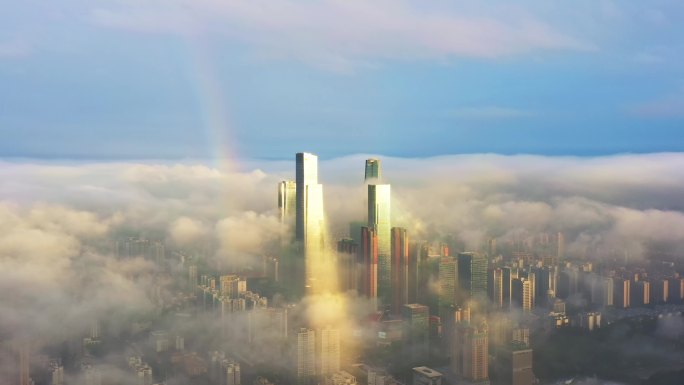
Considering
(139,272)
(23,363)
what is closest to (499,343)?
(139,272)

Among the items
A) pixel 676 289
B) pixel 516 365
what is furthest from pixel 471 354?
pixel 676 289

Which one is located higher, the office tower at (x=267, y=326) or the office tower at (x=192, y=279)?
the office tower at (x=192, y=279)

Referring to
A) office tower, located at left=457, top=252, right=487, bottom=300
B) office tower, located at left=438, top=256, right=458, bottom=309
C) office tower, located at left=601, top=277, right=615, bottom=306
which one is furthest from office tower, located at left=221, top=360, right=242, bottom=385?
office tower, located at left=601, top=277, right=615, bottom=306

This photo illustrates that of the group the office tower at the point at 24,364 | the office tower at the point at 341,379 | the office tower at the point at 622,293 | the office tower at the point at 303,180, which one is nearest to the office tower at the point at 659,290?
the office tower at the point at 622,293

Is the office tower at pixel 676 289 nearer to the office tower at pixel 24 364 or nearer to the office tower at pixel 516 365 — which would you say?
the office tower at pixel 516 365

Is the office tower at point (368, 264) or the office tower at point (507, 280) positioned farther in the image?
the office tower at point (368, 264)

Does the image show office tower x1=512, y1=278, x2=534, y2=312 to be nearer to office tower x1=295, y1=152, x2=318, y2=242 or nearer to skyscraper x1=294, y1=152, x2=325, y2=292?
skyscraper x1=294, y1=152, x2=325, y2=292
